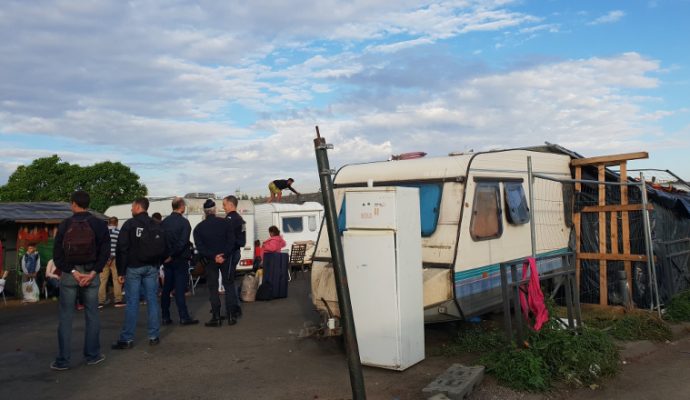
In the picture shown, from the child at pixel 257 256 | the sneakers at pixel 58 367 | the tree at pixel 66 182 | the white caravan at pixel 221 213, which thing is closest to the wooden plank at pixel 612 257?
the sneakers at pixel 58 367

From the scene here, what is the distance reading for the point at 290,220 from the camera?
1956cm

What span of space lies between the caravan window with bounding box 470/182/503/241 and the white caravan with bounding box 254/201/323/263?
1193cm

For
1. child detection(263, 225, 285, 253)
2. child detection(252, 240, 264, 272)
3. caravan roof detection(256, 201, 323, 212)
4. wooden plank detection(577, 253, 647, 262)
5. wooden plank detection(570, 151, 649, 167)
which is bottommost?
child detection(252, 240, 264, 272)

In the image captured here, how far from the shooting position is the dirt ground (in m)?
5.68

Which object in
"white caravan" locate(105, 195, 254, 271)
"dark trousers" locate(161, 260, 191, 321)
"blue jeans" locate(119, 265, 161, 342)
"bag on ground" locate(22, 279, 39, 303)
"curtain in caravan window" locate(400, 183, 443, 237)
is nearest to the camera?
"curtain in caravan window" locate(400, 183, 443, 237)

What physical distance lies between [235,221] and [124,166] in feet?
79.8

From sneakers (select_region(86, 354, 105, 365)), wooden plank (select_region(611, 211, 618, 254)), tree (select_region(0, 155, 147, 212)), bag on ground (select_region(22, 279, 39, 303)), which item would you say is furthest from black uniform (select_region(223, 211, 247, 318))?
tree (select_region(0, 155, 147, 212))

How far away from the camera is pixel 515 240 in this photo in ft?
26.6

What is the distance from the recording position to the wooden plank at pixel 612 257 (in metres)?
8.73

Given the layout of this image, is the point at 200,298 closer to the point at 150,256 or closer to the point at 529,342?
the point at 150,256

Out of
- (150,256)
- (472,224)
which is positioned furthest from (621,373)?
(150,256)

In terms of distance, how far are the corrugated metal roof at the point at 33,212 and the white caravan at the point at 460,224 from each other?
9.37 m

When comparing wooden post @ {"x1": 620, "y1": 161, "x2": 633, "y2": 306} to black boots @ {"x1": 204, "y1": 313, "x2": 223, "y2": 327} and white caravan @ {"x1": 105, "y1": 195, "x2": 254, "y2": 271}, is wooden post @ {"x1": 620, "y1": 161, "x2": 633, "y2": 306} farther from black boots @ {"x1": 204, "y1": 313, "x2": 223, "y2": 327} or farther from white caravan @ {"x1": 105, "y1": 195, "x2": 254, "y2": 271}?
white caravan @ {"x1": 105, "y1": 195, "x2": 254, "y2": 271}

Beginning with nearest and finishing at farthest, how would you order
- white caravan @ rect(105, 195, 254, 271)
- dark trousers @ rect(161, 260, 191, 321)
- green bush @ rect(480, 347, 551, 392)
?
green bush @ rect(480, 347, 551, 392), dark trousers @ rect(161, 260, 191, 321), white caravan @ rect(105, 195, 254, 271)
